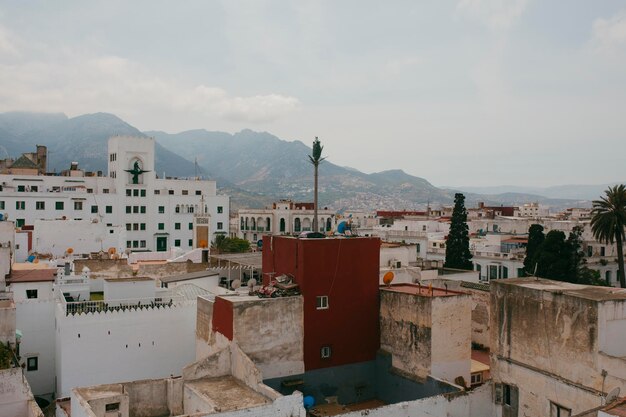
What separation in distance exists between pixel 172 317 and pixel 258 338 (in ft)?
23.4

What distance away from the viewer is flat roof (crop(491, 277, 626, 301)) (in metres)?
19.1

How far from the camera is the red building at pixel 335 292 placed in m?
25.5

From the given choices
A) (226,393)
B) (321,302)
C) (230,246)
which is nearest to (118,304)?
(226,393)

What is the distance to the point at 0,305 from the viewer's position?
93.1ft

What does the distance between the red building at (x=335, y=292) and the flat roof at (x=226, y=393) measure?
4275mm

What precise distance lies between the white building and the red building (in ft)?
154

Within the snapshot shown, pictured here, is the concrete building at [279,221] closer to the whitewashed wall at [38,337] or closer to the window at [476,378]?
the whitewashed wall at [38,337]

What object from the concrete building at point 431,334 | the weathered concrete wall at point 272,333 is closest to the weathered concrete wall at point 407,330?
the concrete building at point 431,334

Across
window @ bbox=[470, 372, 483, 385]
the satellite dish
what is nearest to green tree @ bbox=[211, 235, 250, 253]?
window @ bbox=[470, 372, 483, 385]

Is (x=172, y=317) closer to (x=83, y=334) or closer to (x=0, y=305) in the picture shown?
(x=83, y=334)

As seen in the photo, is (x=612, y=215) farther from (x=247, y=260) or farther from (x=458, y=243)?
(x=247, y=260)

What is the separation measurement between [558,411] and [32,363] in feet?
81.9

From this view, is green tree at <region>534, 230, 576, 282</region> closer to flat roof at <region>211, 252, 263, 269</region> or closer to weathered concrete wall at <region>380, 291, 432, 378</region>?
flat roof at <region>211, 252, 263, 269</region>

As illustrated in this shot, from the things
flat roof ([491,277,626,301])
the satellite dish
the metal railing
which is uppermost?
flat roof ([491,277,626,301])
